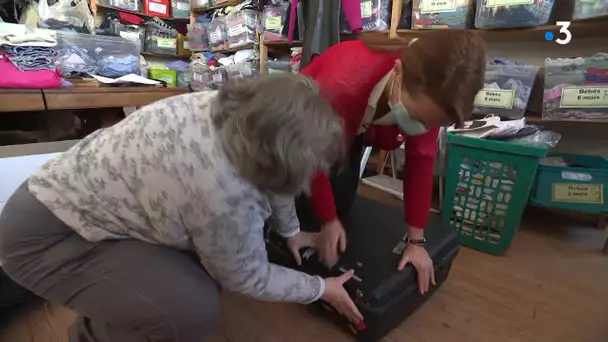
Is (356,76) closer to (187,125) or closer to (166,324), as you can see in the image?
(187,125)

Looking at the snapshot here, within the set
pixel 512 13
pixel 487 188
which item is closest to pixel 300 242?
pixel 487 188

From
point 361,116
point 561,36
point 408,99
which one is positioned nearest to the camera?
point 408,99

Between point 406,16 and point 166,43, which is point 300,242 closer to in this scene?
point 406,16

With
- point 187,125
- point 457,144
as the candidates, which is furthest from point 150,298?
point 457,144

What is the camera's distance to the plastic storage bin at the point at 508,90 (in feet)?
4.31

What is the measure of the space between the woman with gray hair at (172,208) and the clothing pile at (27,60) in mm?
1343

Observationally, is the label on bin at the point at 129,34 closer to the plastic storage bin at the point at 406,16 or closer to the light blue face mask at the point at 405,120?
the plastic storage bin at the point at 406,16

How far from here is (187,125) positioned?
489 mm

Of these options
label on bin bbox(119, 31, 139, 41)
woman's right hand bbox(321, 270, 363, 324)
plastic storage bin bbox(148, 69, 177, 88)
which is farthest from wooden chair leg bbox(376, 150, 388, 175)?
label on bin bbox(119, 31, 139, 41)

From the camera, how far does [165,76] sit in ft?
8.38

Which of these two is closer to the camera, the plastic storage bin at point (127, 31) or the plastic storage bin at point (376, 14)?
the plastic storage bin at point (376, 14)

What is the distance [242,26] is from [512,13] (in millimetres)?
1471

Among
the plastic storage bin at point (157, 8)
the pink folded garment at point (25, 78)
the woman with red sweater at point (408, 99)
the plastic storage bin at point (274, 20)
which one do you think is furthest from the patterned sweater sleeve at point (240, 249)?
the plastic storage bin at point (157, 8)

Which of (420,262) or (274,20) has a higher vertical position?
(274,20)
